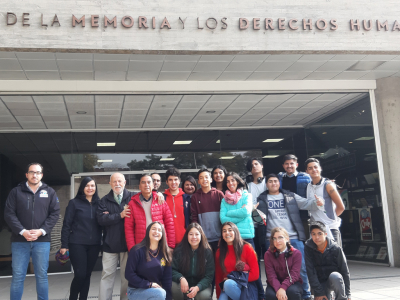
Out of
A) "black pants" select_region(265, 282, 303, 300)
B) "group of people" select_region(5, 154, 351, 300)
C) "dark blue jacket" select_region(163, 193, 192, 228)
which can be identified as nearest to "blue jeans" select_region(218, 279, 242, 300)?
"group of people" select_region(5, 154, 351, 300)

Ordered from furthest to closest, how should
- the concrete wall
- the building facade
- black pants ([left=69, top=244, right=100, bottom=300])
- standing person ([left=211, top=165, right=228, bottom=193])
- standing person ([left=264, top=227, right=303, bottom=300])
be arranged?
1. the building facade
2. the concrete wall
3. standing person ([left=211, top=165, right=228, bottom=193])
4. black pants ([left=69, top=244, right=100, bottom=300])
5. standing person ([left=264, top=227, right=303, bottom=300])

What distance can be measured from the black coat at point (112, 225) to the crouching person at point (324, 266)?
2.23 m

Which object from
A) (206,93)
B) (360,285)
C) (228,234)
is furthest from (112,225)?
(206,93)

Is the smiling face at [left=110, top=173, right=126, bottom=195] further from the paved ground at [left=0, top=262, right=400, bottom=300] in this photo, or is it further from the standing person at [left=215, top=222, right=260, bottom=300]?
the paved ground at [left=0, top=262, right=400, bottom=300]

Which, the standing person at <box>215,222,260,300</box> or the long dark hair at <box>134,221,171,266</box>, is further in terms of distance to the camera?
the standing person at <box>215,222,260,300</box>

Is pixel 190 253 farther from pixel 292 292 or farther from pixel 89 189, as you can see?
pixel 89 189

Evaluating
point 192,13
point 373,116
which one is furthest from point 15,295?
point 373,116

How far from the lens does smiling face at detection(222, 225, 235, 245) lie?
14.9 ft

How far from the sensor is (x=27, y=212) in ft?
15.3

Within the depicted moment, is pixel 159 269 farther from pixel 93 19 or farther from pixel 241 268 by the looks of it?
pixel 93 19

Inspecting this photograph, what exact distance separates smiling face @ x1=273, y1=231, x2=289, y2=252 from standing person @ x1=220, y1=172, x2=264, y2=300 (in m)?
0.46

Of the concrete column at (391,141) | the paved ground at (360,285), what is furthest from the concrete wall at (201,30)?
the paved ground at (360,285)

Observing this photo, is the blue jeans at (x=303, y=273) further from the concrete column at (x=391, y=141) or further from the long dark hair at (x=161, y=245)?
the concrete column at (x=391, y=141)

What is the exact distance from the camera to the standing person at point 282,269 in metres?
4.34
